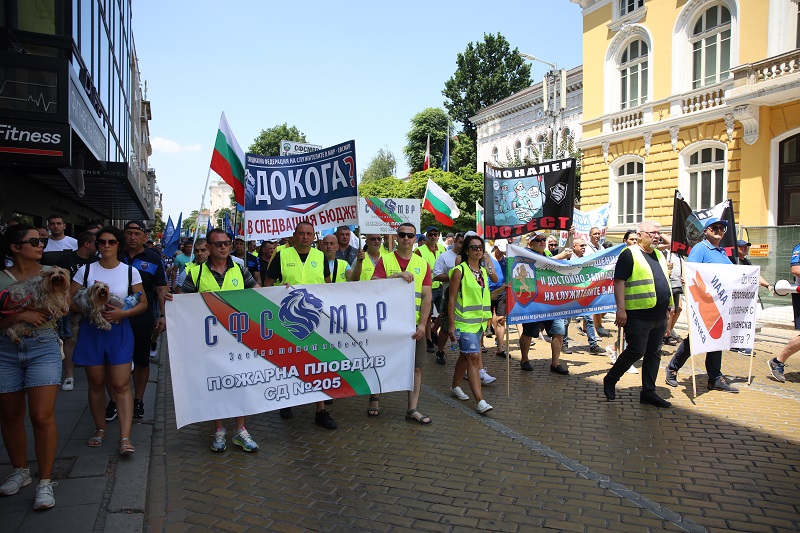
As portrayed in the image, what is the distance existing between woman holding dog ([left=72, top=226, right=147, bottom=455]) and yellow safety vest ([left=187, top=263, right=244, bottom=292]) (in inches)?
19.7

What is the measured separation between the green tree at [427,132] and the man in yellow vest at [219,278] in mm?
56238

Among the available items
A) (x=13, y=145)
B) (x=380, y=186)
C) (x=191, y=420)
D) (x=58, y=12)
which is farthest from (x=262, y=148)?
(x=191, y=420)

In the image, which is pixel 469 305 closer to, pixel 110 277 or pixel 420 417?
pixel 420 417

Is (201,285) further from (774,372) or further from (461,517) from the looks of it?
(774,372)

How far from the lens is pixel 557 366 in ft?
26.2

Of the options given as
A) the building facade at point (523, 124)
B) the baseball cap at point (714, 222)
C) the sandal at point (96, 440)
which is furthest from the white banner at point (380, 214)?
the building facade at point (523, 124)

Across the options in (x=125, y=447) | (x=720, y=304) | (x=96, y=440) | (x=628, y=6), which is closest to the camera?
(x=125, y=447)

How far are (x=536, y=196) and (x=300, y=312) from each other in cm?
484

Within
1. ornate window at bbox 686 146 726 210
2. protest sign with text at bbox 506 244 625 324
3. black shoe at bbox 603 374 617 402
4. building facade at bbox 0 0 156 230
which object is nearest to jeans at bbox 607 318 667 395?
black shoe at bbox 603 374 617 402

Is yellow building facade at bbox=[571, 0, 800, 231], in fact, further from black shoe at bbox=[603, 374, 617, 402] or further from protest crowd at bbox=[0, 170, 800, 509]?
black shoe at bbox=[603, 374, 617, 402]

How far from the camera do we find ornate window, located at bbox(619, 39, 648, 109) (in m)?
21.3

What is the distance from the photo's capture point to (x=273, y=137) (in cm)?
6347

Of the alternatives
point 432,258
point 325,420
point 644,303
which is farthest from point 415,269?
point 432,258

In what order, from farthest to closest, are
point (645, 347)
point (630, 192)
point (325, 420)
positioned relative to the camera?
point (630, 192) < point (645, 347) < point (325, 420)
